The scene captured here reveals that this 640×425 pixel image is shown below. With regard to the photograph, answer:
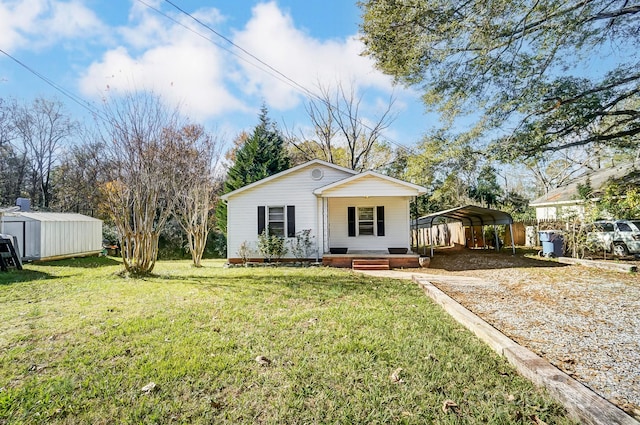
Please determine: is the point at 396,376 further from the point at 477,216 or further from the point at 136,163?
the point at 477,216

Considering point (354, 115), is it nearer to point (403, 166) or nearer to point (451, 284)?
point (403, 166)

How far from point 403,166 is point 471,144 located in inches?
631

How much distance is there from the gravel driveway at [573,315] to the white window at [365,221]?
3972 mm

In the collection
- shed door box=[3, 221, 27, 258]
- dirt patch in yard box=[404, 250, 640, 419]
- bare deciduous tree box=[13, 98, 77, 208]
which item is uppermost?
bare deciduous tree box=[13, 98, 77, 208]

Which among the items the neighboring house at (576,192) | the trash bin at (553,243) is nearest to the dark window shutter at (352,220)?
the trash bin at (553,243)

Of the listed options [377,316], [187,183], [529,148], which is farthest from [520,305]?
[187,183]

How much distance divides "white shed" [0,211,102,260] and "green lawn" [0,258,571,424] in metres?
9.87

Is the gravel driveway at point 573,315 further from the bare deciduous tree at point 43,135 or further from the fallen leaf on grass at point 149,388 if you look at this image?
the bare deciduous tree at point 43,135

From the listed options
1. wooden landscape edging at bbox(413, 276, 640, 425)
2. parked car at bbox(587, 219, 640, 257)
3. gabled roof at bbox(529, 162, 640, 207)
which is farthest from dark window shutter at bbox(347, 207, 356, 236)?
wooden landscape edging at bbox(413, 276, 640, 425)

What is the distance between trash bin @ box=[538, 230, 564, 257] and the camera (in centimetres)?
1275

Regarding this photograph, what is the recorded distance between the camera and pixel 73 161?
23.7m

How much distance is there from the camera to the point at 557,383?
274 cm

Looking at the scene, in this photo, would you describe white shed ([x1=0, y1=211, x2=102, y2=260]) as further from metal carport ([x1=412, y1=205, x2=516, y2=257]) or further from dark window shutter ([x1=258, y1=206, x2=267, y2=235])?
metal carport ([x1=412, y1=205, x2=516, y2=257])

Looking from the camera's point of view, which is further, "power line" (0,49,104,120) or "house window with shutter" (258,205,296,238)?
"house window with shutter" (258,205,296,238)
